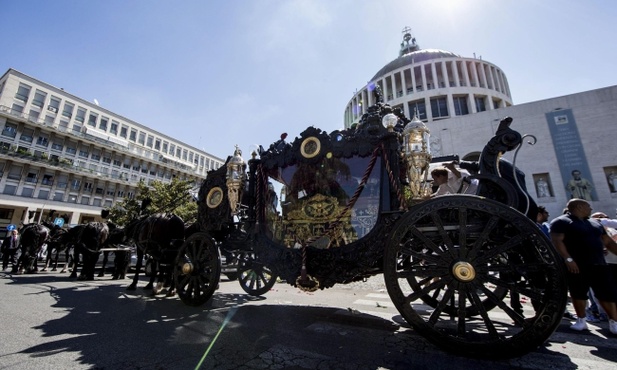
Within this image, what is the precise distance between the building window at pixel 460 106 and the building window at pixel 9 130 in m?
62.6

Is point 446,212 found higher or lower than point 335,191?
lower

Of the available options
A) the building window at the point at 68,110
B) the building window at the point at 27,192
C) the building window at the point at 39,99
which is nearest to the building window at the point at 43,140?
the building window at the point at 39,99

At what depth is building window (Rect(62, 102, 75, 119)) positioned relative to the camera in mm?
39000

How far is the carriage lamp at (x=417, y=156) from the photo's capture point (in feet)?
11.3

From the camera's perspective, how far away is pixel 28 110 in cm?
3494

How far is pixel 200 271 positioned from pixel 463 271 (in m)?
4.44

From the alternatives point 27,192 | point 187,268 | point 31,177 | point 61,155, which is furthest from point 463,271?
point 61,155

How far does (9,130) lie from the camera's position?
32531mm

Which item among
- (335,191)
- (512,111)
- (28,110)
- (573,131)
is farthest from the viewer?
(28,110)

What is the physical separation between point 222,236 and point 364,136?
12.6 ft

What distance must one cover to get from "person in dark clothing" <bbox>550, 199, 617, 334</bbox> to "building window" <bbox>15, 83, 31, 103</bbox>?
2154 inches

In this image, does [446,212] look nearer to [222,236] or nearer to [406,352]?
[406,352]

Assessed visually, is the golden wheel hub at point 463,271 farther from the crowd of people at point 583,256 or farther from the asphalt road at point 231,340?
the crowd of people at point 583,256

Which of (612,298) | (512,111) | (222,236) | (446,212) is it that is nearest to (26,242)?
(222,236)
